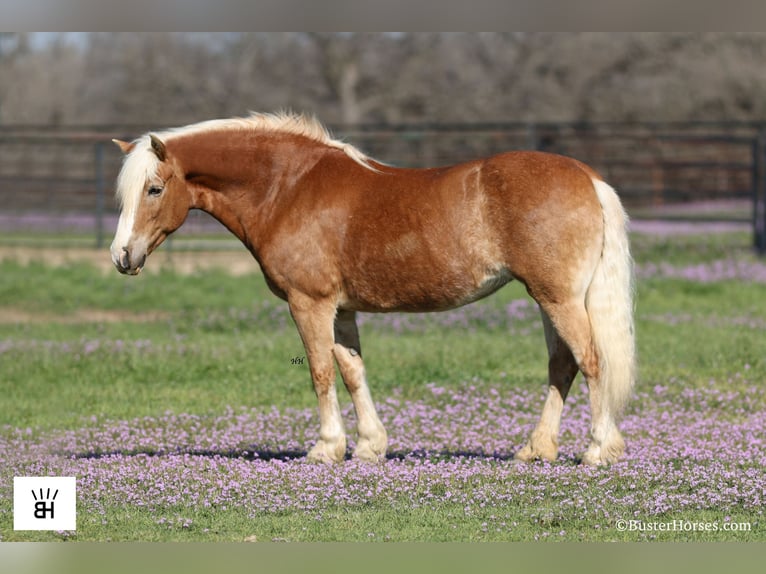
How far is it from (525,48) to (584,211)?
38.8 metres

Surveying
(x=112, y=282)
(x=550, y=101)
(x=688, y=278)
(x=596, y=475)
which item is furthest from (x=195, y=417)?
(x=550, y=101)

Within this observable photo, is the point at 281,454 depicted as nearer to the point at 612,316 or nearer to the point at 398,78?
the point at 612,316

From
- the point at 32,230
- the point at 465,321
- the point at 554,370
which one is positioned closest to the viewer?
the point at 554,370

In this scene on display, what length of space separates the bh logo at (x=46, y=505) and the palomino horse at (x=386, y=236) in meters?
1.62

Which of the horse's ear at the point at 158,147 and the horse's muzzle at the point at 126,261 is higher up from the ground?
the horse's ear at the point at 158,147

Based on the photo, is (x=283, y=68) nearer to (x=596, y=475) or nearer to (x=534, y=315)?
(x=534, y=315)

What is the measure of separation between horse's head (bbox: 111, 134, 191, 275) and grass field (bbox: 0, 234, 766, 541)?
1.39 m

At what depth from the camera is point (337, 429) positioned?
712 centimetres

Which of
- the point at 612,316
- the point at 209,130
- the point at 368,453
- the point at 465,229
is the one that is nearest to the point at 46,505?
the point at 368,453

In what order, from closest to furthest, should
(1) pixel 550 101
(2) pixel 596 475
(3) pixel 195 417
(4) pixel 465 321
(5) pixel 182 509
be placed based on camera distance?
(5) pixel 182 509 < (2) pixel 596 475 < (3) pixel 195 417 < (4) pixel 465 321 < (1) pixel 550 101

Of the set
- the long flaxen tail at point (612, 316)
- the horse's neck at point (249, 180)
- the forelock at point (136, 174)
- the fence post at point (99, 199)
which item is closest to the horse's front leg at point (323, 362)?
the horse's neck at point (249, 180)

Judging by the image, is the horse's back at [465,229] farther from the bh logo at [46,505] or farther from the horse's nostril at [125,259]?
the bh logo at [46,505]

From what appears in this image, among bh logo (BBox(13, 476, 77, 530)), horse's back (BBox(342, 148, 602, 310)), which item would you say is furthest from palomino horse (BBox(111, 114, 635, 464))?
bh logo (BBox(13, 476, 77, 530))

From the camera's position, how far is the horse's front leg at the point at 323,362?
→ 279 inches
